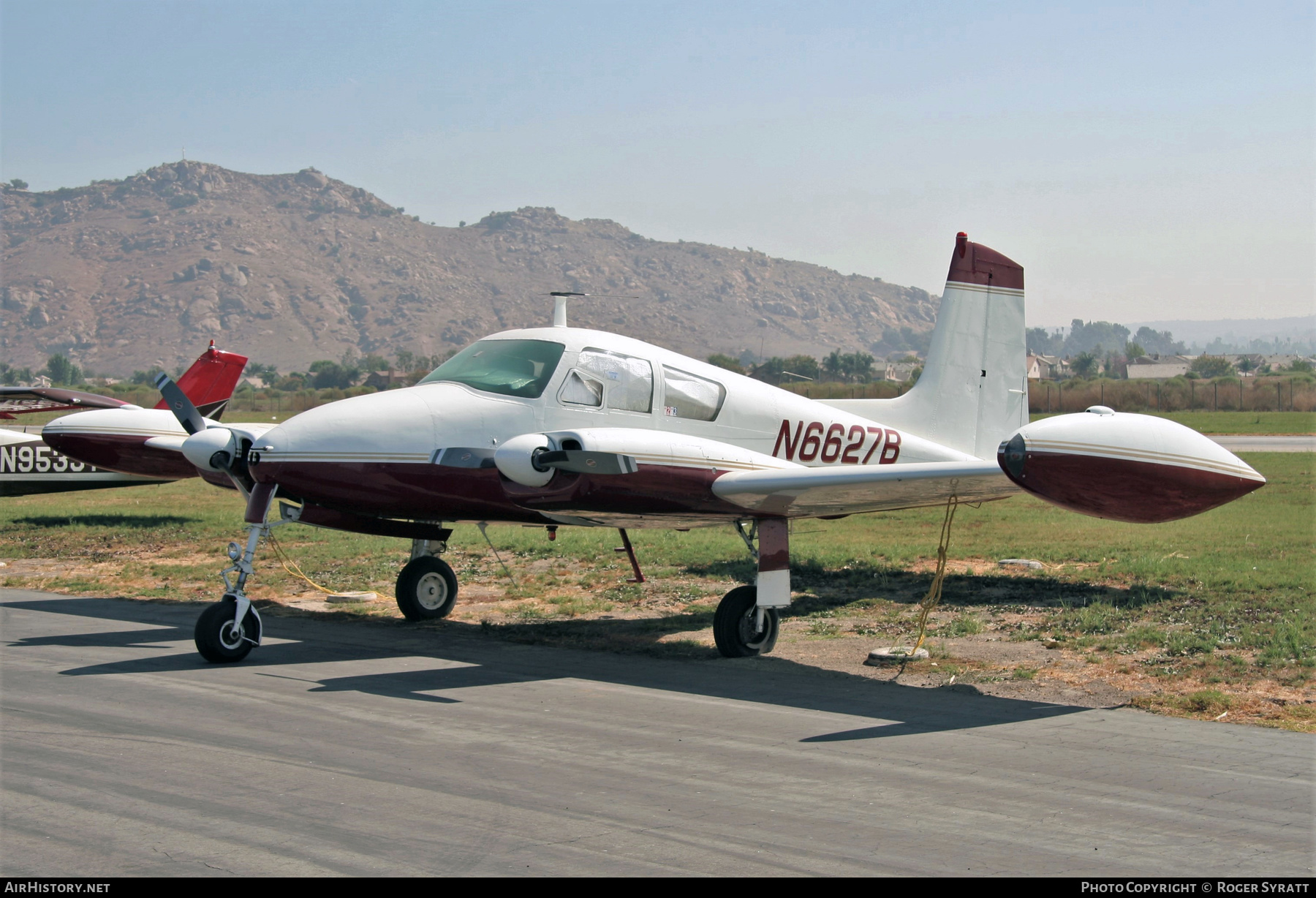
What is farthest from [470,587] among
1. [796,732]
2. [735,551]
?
[796,732]

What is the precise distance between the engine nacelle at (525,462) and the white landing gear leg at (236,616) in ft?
8.25

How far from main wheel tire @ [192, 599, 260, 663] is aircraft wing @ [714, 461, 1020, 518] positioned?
187 inches

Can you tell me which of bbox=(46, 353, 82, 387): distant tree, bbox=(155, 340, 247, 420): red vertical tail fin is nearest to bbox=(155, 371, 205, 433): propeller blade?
bbox=(155, 340, 247, 420): red vertical tail fin

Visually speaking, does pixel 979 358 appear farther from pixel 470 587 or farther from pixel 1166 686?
pixel 470 587

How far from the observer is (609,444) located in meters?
10.3

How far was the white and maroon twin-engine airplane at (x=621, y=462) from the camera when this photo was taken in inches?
339

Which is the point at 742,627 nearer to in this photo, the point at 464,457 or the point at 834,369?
the point at 464,457

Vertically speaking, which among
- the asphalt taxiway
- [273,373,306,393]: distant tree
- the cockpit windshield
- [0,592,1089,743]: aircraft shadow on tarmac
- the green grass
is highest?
[273,373,306,393]: distant tree

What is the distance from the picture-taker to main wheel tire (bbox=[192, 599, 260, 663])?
10562mm

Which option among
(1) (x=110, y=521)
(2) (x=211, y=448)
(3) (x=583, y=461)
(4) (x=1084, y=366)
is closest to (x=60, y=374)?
(4) (x=1084, y=366)

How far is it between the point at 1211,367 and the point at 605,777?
412 feet

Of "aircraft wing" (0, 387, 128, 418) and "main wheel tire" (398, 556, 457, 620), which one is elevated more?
"aircraft wing" (0, 387, 128, 418)

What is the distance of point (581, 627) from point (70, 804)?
7323 millimetres

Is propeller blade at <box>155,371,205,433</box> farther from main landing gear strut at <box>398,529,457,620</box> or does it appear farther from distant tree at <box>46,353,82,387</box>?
distant tree at <box>46,353,82,387</box>
